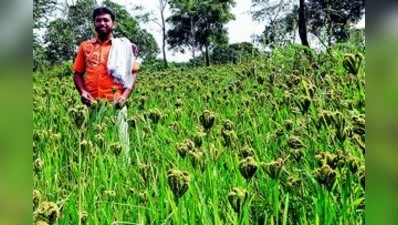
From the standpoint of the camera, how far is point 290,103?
864mm

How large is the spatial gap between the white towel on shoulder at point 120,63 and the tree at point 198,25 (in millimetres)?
1114

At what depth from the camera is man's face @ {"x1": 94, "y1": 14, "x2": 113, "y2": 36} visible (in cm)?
A: 131

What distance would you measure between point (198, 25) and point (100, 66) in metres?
2.62

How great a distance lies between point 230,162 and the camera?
647mm

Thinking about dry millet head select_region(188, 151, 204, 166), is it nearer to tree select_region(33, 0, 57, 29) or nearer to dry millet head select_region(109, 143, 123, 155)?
dry millet head select_region(109, 143, 123, 155)

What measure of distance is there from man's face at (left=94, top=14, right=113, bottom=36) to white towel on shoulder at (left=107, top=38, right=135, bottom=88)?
3cm

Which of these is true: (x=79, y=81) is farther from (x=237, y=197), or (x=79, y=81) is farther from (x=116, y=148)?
(x=237, y=197)

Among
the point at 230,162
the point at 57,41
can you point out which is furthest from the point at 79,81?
the point at 57,41
